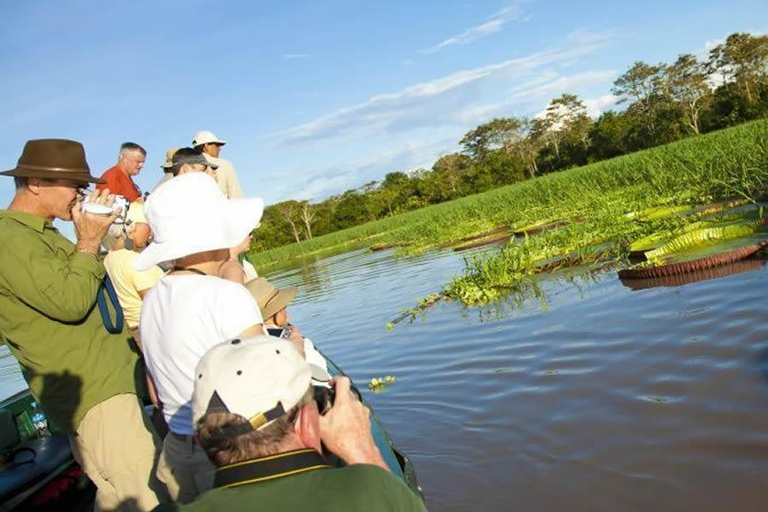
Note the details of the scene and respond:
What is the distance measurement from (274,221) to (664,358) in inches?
2199

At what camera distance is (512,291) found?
7594 mm

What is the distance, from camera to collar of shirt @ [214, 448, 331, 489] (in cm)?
126

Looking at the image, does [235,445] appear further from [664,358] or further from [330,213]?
[330,213]

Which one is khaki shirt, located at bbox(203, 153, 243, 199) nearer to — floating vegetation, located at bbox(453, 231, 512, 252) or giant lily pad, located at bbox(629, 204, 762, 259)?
giant lily pad, located at bbox(629, 204, 762, 259)

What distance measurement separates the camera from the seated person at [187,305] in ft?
6.11

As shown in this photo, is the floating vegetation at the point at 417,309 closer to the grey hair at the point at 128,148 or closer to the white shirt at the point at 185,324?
the grey hair at the point at 128,148

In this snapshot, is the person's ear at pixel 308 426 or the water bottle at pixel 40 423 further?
the water bottle at pixel 40 423

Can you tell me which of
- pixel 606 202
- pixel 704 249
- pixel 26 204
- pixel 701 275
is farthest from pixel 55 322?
pixel 606 202

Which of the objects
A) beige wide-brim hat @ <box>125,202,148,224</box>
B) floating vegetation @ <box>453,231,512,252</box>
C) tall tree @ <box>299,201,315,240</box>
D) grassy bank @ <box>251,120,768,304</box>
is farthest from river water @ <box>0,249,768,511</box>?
tall tree @ <box>299,201,315,240</box>

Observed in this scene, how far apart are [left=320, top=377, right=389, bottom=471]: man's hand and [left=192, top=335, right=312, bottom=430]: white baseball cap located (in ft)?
0.53

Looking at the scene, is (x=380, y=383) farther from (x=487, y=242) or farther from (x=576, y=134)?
(x=576, y=134)

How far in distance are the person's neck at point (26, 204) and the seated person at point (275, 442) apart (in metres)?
1.50

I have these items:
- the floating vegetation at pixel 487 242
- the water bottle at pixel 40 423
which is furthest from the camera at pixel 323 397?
the floating vegetation at pixel 487 242

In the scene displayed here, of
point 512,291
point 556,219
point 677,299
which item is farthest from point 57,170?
point 556,219
